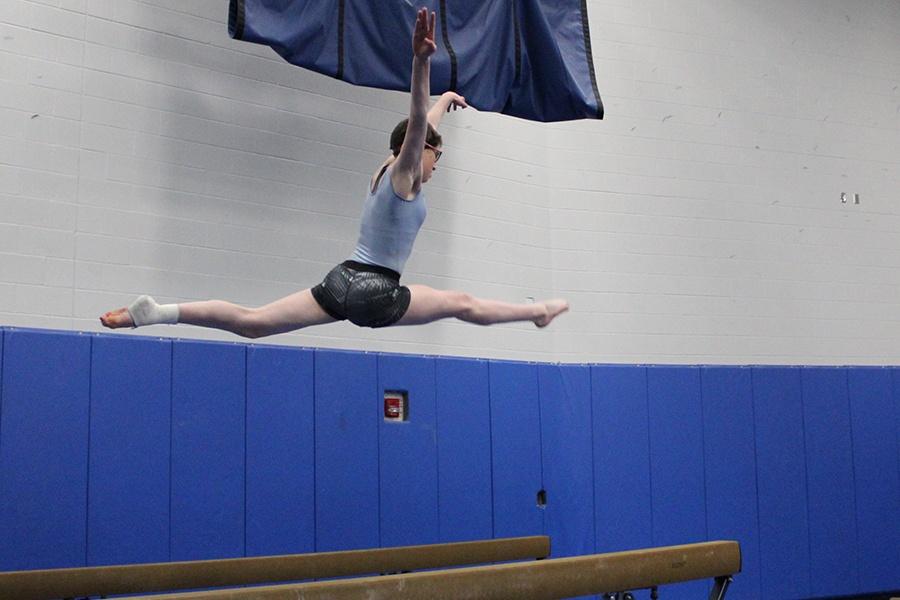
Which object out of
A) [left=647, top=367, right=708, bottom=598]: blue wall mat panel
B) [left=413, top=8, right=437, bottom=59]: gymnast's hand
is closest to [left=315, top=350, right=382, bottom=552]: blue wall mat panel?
[left=647, top=367, right=708, bottom=598]: blue wall mat panel

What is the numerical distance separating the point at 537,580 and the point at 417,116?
2.06 metres

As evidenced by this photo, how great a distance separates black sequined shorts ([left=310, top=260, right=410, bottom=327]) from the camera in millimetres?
4562

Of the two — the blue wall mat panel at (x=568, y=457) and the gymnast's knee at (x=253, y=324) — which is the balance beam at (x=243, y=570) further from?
the blue wall mat panel at (x=568, y=457)

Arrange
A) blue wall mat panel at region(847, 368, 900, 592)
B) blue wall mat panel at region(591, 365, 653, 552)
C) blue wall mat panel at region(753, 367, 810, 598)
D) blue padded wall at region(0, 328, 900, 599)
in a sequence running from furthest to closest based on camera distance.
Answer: blue wall mat panel at region(847, 368, 900, 592)
blue wall mat panel at region(753, 367, 810, 598)
blue wall mat panel at region(591, 365, 653, 552)
blue padded wall at region(0, 328, 900, 599)

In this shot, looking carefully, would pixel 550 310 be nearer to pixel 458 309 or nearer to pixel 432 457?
pixel 458 309

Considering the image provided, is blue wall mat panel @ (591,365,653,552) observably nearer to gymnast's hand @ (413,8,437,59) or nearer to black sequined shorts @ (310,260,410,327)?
black sequined shorts @ (310,260,410,327)

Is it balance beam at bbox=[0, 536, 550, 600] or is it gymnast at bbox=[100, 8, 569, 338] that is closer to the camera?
gymnast at bbox=[100, 8, 569, 338]

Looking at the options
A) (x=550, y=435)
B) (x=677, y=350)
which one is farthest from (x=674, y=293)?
(x=550, y=435)

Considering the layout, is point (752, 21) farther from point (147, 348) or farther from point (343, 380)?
point (147, 348)

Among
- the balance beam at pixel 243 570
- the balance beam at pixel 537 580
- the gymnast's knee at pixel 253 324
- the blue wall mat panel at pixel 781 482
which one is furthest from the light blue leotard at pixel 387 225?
the blue wall mat panel at pixel 781 482

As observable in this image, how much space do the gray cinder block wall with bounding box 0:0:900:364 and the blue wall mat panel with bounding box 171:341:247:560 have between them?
315mm

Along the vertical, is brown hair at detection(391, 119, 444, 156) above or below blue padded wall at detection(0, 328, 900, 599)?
above

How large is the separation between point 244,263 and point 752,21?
5.49 metres

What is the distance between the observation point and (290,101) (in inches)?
282
